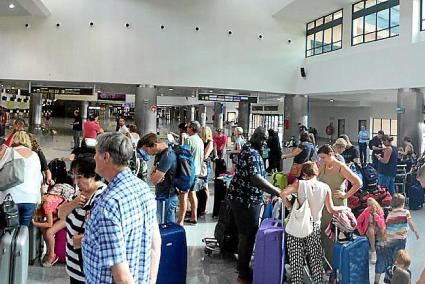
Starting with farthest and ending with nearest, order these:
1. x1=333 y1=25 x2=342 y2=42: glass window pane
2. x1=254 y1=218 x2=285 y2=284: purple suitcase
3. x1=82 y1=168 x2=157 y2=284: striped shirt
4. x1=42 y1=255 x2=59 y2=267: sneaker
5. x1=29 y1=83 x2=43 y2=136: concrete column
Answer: x1=29 y1=83 x2=43 y2=136: concrete column
x1=333 y1=25 x2=342 y2=42: glass window pane
x1=42 y1=255 x2=59 y2=267: sneaker
x1=254 y1=218 x2=285 y2=284: purple suitcase
x1=82 y1=168 x2=157 y2=284: striped shirt

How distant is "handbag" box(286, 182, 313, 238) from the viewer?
4.08 metres

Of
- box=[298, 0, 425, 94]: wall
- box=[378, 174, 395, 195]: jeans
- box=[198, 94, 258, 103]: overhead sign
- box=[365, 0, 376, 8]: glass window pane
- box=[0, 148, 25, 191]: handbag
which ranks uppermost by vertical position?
box=[365, 0, 376, 8]: glass window pane

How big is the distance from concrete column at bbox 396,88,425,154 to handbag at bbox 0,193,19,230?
1491 centimetres

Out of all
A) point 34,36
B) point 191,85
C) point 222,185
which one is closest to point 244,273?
point 222,185

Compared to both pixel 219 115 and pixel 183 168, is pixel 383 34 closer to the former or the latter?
pixel 183 168

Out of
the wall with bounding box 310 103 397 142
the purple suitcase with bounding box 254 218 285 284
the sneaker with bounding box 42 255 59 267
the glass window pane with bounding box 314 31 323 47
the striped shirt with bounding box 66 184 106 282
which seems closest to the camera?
the striped shirt with bounding box 66 184 106 282

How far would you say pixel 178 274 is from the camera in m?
4.31

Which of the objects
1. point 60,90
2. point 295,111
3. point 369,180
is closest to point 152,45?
point 60,90

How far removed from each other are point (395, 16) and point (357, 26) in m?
2.36

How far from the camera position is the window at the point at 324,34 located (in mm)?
19816

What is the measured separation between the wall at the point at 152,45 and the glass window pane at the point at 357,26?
368 centimetres

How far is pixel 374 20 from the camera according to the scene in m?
17.2

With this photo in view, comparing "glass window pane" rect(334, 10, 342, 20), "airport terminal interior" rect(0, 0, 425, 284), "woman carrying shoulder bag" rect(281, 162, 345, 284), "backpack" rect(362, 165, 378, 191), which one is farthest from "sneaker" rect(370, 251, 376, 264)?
"glass window pane" rect(334, 10, 342, 20)

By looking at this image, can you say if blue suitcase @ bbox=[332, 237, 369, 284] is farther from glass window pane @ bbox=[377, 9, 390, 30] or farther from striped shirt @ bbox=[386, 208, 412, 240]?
glass window pane @ bbox=[377, 9, 390, 30]
